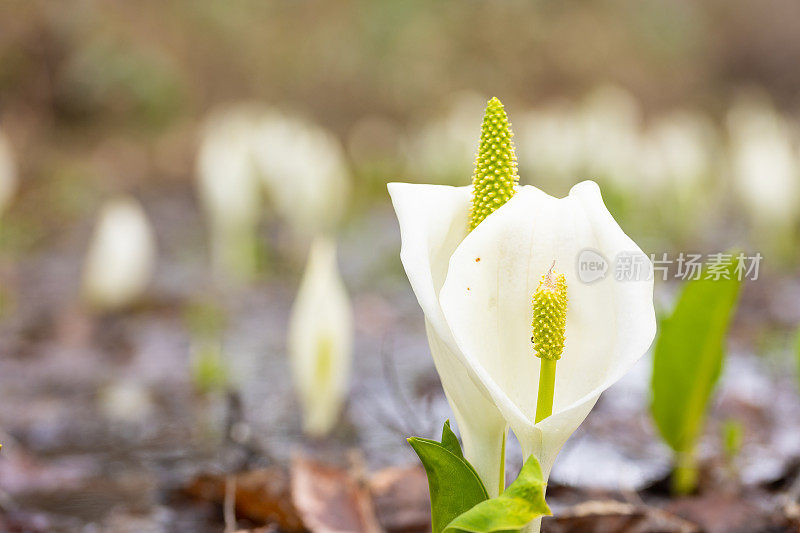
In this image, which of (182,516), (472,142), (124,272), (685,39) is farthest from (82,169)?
(685,39)

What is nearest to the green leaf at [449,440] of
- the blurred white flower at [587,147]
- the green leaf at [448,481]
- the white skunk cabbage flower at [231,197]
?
the green leaf at [448,481]

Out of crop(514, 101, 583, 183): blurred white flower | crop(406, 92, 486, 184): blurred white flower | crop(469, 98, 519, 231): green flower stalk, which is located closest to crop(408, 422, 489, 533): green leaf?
crop(469, 98, 519, 231): green flower stalk

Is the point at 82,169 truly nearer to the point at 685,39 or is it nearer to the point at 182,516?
the point at 182,516

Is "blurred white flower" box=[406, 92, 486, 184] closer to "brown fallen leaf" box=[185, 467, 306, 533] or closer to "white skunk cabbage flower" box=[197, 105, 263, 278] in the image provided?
"white skunk cabbage flower" box=[197, 105, 263, 278]

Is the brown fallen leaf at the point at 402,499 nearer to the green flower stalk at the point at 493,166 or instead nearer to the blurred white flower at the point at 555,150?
the green flower stalk at the point at 493,166

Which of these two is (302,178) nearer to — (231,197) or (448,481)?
(231,197)

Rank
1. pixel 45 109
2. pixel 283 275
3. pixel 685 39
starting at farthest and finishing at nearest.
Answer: pixel 685 39 → pixel 45 109 → pixel 283 275
